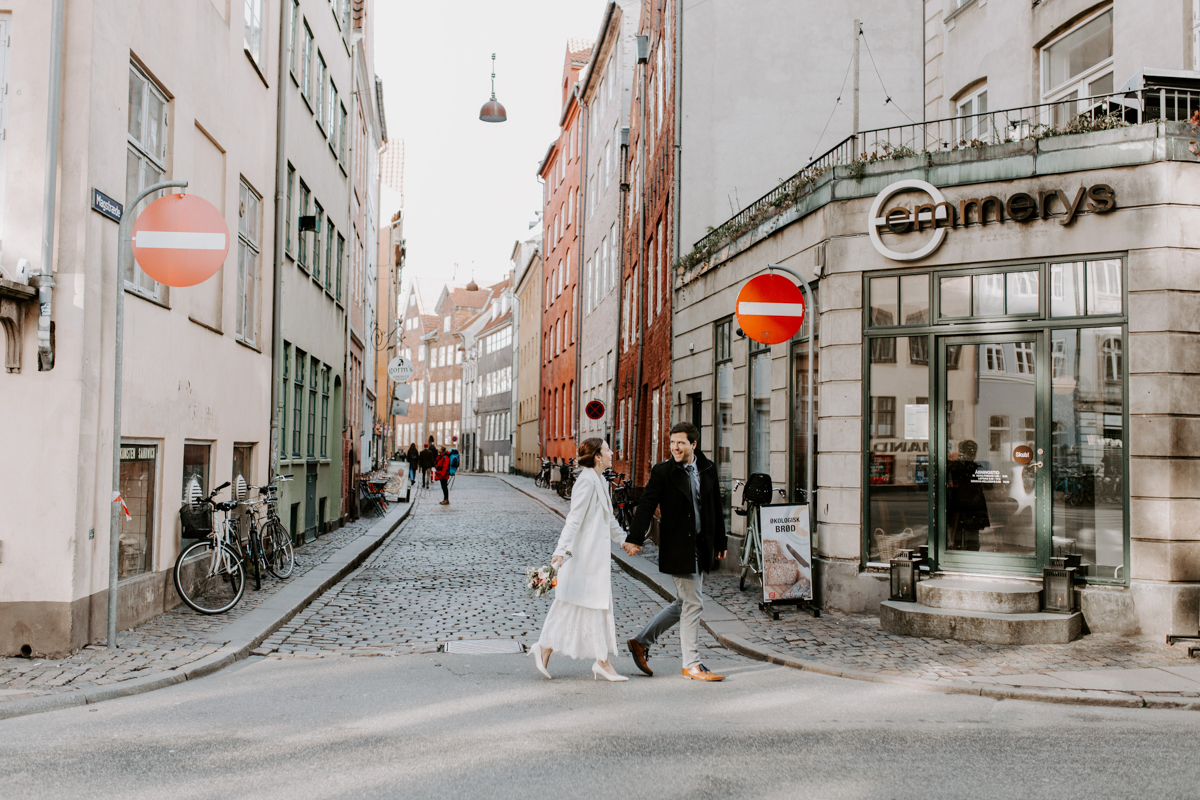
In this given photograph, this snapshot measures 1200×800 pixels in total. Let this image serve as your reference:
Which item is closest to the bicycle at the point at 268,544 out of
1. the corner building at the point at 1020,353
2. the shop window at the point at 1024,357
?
the corner building at the point at 1020,353

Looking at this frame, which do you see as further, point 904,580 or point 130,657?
point 904,580

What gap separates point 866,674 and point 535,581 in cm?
246

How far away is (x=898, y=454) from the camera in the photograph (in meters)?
11.1

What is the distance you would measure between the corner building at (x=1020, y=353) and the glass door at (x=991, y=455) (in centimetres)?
2

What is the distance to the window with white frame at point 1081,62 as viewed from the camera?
13711 mm

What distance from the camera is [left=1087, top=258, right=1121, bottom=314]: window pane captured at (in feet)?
32.9

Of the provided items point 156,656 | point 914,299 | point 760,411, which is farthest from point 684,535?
point 760,411

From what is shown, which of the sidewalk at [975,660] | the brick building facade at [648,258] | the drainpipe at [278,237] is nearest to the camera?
the sidewalk at [975,660]

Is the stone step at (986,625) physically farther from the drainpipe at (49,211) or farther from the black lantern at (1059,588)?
the drainpipe at (49,211)

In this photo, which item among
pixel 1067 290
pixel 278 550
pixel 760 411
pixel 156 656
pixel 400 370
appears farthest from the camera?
pixel 400 370

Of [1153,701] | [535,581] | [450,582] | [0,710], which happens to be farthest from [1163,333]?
[0,710]

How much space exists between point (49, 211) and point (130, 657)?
3284 mm

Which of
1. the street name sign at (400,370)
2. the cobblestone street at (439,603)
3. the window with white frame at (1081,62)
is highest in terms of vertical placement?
the window with white frame at (1081,62)

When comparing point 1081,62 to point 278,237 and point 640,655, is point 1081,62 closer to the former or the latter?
point 640,655
